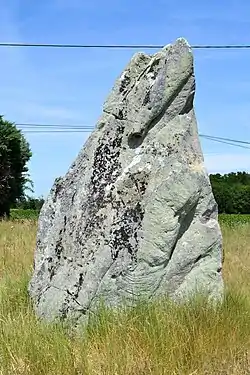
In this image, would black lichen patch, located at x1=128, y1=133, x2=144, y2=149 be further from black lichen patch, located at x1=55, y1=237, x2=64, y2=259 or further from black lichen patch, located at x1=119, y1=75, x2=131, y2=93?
black lichen patch, located at x1=55, y1=237, x2=64, y2=259

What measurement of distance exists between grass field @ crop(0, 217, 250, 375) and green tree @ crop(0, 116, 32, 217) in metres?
26.5

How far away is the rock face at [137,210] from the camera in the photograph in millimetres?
5305

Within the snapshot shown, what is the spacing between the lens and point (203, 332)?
15.3ft

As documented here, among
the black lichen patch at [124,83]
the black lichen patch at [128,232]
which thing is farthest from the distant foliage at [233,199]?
the black lichen patch at [128,232]

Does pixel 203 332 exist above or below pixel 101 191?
below

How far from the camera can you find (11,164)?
3325cm

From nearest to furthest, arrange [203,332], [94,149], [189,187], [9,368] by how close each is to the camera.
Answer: [9,368] < [203,332] < [189,187] < [94,149]

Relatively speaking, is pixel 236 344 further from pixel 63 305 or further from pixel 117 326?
pixel 63 305

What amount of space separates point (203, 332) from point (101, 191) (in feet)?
5.19

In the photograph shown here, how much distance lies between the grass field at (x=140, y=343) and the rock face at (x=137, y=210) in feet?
1.09

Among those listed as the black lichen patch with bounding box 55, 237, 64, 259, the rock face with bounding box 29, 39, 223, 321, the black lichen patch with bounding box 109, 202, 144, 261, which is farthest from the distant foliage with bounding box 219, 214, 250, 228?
the black lichen patch with bounding box 109, 202, 144, 261

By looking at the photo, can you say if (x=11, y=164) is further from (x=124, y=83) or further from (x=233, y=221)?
(x=124, y=83)

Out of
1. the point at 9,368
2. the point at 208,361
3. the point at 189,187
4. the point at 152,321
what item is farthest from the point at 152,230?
the point at 9,368

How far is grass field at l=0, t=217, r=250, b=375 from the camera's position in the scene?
167 inches
